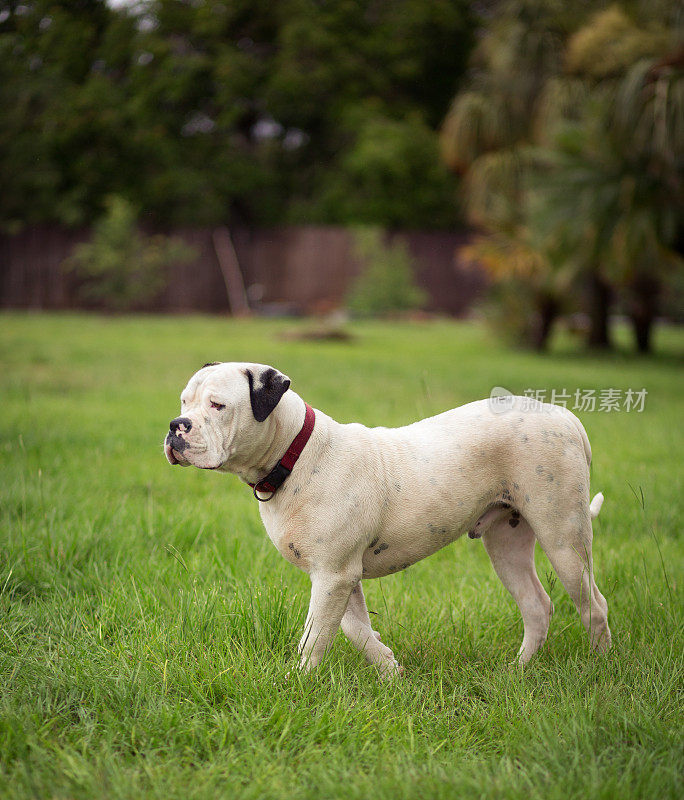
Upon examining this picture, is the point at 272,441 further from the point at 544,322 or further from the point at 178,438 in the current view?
the point at 544,322

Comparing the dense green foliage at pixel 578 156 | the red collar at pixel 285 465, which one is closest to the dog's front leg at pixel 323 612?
the red collar at pixel 285 465

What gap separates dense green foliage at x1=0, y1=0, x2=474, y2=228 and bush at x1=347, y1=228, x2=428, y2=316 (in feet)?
9.87

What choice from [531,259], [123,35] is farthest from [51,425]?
[123,35]

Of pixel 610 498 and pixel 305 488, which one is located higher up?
pixel 305 488

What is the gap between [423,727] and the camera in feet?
7.03

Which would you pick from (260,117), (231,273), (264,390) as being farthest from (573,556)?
(260,117)

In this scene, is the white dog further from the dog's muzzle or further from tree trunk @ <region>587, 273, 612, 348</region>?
tree trunk @ <region>587, 273, 612, 348</region>

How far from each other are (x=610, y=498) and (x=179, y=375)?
5265 millimetres

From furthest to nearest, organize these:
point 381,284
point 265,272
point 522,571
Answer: point 265,272
point 381,284
point 522,571

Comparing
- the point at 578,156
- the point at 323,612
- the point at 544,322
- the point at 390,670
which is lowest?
the point at 390,670

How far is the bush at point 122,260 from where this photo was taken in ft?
59.1

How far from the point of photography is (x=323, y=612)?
89.4 inches

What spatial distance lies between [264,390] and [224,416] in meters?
0.14

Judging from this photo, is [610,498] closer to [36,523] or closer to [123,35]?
[36,523]
